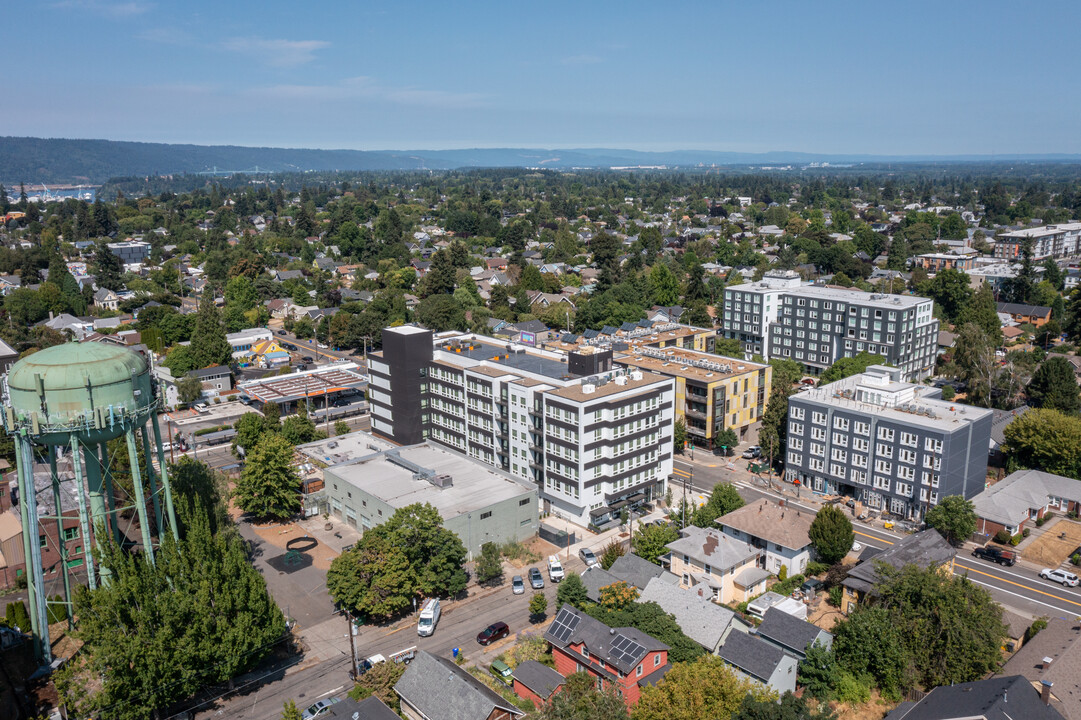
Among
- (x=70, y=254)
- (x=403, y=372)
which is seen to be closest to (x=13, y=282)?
(x=70, y=254)

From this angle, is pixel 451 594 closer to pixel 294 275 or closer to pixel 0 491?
pixel 0 491

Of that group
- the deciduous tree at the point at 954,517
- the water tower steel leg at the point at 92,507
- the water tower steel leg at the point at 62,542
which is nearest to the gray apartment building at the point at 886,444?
the deciduous tree at the point at 954,517

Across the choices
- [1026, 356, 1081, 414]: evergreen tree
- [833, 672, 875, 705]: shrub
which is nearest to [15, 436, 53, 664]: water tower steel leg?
[833, 672, 875, 705]: shrub

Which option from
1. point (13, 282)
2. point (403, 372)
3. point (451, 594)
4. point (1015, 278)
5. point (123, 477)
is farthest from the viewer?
point (13, 282)

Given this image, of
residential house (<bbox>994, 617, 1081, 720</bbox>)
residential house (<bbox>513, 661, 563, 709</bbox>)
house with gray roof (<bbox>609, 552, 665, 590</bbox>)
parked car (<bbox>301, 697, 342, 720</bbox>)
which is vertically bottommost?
parked car (<bbox>301, 697, 342, 720</bbox>)

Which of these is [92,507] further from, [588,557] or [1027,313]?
[1027,313]

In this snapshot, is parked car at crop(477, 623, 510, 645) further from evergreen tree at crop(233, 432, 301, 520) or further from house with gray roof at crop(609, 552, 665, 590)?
evergreen tree at crop(233, 432, 301, 520)
